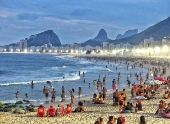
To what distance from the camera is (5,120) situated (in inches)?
634

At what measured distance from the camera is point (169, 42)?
506ft

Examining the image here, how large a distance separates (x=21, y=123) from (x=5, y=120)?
128cm

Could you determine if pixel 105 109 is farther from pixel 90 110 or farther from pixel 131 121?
pixel 131 121

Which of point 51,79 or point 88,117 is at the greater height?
point 88,117

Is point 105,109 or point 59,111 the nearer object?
point 59,111

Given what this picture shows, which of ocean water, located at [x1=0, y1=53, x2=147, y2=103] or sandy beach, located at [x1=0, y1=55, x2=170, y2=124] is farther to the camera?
ocean water, located at [x1=0, y1=53, x2=147, y2=103]

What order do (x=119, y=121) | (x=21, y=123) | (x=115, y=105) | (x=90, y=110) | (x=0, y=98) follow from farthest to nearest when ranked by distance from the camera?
(x=0, y=98), (x=115, y=105), (x=90, y=110), (x=21, y=123), (x=119, y=121)

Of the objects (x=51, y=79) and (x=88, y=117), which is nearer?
(x=88, y=117)

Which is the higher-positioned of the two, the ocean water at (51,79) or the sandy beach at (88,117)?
the sandy beach at (88,117)

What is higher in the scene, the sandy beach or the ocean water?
the sandy beach

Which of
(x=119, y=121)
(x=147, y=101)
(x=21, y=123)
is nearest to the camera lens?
(x=119, y=121)

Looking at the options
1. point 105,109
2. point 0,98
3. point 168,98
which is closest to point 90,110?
point 105,109

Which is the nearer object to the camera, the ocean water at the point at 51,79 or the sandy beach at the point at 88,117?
the sandy beach at the point at 88,117

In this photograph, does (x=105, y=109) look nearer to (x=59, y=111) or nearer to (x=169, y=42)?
(x=59, y=111)
